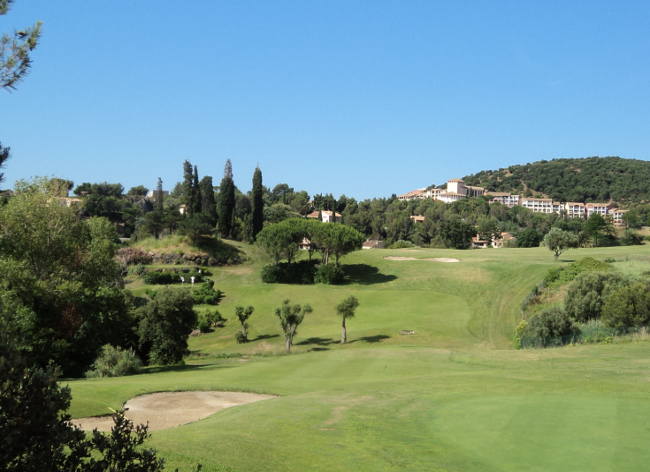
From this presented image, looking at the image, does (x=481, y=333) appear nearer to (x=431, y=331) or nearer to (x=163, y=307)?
(x=431, y=331)

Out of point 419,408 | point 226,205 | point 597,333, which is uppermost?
point 226,205

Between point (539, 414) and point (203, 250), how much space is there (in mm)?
78111

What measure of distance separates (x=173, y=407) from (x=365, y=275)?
61.1 m

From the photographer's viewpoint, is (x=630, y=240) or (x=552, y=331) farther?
(x=630, y=240)

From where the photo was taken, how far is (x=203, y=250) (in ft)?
294

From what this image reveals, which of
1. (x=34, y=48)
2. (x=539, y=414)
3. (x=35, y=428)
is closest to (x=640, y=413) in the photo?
(x=539, y=414)

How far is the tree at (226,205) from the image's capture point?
102938 mm

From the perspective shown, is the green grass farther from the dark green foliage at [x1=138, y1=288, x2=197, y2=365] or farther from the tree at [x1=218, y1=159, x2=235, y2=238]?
the tree at [x1=218, y1=159, x2=235, y2=238]

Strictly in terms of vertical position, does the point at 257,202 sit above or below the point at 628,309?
above

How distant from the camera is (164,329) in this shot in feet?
125

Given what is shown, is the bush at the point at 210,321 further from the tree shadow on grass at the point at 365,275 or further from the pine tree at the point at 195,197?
the pine tree at the point at 195,197

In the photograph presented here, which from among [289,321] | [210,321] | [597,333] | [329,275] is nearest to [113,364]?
[289,321]

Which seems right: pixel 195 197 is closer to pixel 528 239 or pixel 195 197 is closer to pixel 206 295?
pixel 206 295

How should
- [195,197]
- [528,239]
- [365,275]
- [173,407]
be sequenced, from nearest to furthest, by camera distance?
[173,407]
[365,275]
[195,197]
[528,239]
